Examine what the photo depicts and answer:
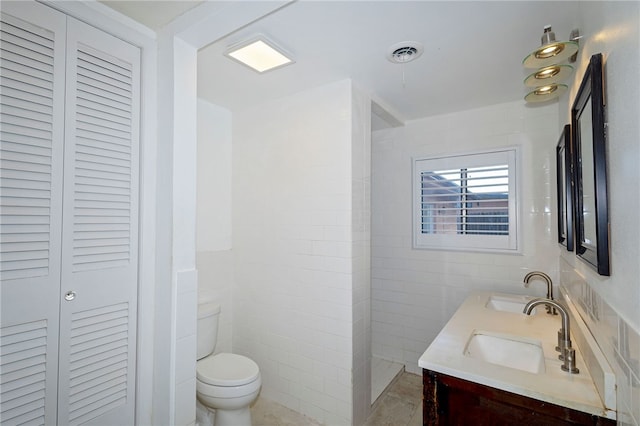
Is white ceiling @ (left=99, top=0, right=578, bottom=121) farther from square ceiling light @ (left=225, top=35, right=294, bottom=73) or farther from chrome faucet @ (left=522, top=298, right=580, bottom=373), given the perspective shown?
chrome faucet @ (left=522, top=298, right=580, bottom=373)

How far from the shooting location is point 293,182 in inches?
95.0

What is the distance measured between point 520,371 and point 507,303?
1176mm

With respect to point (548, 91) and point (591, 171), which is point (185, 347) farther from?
point (548, 91)

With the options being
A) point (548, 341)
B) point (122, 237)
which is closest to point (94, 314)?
point (122, 237)

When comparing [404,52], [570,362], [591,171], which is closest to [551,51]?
[591,171]

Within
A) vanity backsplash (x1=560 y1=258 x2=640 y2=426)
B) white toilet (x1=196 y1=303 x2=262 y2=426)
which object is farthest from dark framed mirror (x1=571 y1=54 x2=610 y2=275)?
white toilet (x1=196 y1=303 x2=262 y2=426)

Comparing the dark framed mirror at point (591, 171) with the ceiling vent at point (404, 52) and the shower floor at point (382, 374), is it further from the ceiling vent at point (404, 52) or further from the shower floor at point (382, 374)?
the shower floor at point (382, 374)

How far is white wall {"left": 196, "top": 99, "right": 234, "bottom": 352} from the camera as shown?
2570 mm

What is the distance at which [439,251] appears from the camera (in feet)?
9.29

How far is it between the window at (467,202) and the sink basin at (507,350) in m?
1.16

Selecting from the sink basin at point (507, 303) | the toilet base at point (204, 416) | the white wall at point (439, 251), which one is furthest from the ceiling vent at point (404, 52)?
the toilet base at point (204, 416)

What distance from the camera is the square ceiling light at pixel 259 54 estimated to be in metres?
1.72

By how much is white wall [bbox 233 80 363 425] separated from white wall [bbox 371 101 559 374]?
3.43 feet

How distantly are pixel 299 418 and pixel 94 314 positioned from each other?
5.16 ft
